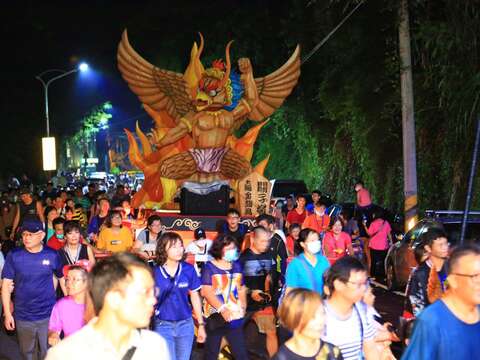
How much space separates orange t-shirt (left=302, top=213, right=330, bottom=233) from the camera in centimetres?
1361

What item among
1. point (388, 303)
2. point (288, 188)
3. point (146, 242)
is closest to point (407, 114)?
point (388, 303)

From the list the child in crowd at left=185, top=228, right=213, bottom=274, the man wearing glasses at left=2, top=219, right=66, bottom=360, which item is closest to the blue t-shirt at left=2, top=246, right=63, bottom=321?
the man wearing glasses at left=2, top=219, right=66, bottom=360

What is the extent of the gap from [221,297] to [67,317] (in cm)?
167

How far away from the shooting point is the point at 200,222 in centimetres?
1589

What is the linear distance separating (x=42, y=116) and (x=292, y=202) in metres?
23.0

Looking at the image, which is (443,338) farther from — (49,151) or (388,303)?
(49,151)

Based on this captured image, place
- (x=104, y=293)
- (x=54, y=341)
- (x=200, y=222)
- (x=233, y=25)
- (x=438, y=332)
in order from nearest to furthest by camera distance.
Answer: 1. (x=104, y=293)
2. (x=438, y=332)
3. (x=54, y=341)
4. (x=200, y=222)
5. (x=233, y=25)

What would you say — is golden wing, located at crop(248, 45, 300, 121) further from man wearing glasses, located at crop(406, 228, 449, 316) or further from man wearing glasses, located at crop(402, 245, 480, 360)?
man wearing glasses, located at crop(402, 245, 480, 360)

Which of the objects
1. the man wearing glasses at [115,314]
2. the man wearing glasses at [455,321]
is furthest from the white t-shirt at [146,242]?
the man wearing glasses at [115,314]

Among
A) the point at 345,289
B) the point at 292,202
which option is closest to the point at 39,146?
the point at 292,202

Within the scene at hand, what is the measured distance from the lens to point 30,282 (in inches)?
321

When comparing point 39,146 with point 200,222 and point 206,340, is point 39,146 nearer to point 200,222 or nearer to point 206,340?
point 200,222

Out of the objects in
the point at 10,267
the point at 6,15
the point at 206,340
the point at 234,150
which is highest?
the point at 6,15

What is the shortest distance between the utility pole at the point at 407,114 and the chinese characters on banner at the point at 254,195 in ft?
10.6
